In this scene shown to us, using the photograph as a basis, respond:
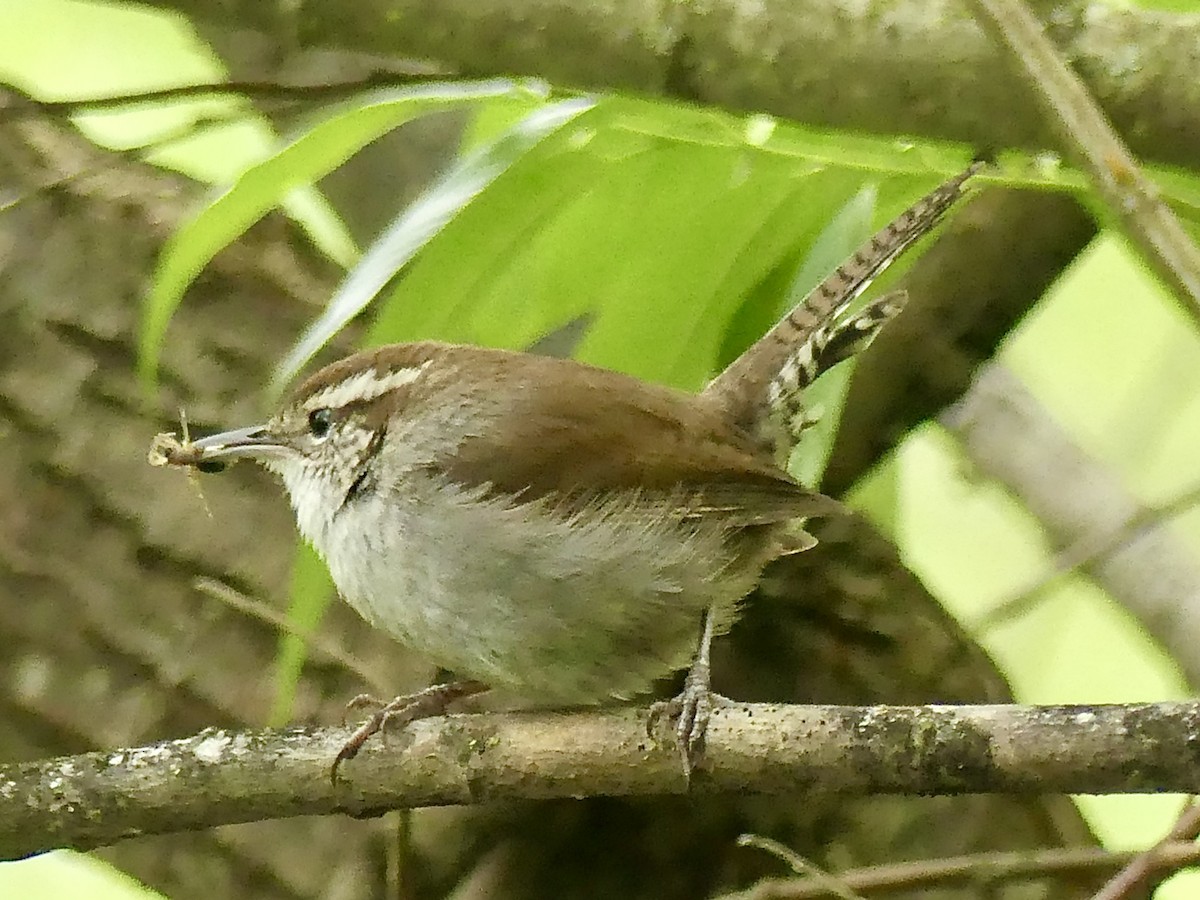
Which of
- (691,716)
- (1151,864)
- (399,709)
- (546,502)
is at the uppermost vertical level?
(546,502)

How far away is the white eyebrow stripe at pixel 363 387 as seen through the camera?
2.05m

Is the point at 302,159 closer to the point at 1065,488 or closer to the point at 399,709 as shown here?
the point at 399,709

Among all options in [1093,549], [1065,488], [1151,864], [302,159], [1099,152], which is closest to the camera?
[1099,152]

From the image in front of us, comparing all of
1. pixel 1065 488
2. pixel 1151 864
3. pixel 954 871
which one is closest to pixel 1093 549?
pixel 1065 488

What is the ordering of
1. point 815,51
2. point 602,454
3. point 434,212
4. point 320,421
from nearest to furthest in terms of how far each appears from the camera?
point 815,51 → point 434,212 → point 602,454 → point 320,421

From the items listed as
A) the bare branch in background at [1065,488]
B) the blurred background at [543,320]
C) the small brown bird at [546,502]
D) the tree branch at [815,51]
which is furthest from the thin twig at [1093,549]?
the tree branch at [815,51]

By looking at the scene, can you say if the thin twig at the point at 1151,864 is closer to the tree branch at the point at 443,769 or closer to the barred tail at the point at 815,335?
the tree branch at the point at 443,769

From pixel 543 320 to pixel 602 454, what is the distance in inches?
9.6

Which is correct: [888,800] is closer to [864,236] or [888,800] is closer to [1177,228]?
[864,236]

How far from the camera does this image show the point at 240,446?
2.17m

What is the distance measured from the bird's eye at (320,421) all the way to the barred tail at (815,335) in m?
0.62

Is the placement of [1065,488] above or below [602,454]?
above

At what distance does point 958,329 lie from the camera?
2.70 m

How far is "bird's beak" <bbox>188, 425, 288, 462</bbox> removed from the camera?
2.17 meters
